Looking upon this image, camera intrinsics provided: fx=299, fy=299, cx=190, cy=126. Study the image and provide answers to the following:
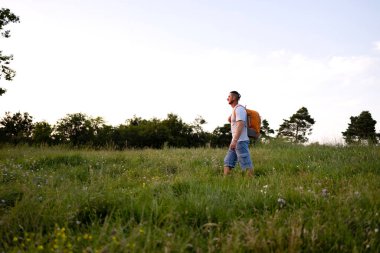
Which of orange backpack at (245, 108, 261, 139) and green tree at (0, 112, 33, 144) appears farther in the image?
green tree at (0, 112, 33, 144)

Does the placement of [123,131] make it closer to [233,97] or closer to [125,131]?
[125,131]

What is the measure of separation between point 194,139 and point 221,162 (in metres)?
67.0

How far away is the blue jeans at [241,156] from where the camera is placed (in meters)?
7.12

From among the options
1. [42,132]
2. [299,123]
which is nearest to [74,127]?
[42,132]

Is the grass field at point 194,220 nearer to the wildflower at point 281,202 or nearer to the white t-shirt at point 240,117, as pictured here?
the wildflower at point 281,202

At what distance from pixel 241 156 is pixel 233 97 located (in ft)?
5.00

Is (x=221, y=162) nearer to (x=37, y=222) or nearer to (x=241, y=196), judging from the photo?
(x=241, y=196)

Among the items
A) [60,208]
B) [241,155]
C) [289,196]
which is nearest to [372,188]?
[289,196]

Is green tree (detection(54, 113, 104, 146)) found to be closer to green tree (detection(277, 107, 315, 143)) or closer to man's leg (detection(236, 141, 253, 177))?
green tree (detection(277, 107, 315, 143))

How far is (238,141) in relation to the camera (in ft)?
23.9

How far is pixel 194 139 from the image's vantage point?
250 feet

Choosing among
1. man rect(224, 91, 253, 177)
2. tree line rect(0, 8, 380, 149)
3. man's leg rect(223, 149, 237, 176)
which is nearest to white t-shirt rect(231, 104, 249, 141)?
man rect(224, 91, 253, 177)

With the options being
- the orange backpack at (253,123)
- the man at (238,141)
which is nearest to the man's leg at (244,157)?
the man at (238,141)

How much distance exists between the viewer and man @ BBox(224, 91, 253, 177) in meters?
7.14
